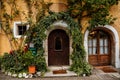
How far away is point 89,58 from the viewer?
15.1m

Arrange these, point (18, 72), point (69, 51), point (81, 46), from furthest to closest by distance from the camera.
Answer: point (69, 51), point (81, 46), point (18, 72)

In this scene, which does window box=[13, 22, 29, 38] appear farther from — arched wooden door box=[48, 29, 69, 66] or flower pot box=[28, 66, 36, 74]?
flower pot box=[28, 66, 36, 74]

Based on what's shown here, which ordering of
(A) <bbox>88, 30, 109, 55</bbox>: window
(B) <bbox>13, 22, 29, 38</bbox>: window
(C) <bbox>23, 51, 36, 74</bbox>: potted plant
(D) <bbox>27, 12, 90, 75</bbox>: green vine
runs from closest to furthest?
(C) <bbox>23, 51, 36, 74</bbox>: potted plant < (D) <bbox>27, 12, 90, 75</bbox>: green vine < (B) <bbox>13, 22, 29, 38</bbox>: window < (A) <bbox>88, 30, 109, 55</bbox>: window

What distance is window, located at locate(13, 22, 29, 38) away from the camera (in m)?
14.1

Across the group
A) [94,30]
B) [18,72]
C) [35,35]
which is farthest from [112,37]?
[18,72]

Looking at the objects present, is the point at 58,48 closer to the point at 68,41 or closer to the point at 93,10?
the point at 68,41

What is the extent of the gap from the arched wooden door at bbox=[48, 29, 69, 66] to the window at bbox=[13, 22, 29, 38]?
150 cm

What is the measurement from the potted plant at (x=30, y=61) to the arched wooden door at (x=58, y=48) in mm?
2138

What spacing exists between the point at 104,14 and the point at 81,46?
2228 mm

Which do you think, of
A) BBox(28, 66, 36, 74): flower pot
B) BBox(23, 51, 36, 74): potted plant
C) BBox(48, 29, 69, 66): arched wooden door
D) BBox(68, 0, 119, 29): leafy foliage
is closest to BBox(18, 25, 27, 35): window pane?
BBox(48, 29, 69, 66): arched wooden door

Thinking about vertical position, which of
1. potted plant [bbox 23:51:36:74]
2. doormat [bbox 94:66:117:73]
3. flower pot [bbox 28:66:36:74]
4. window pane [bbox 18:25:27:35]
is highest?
window pane [bbox 18:25:27:35]

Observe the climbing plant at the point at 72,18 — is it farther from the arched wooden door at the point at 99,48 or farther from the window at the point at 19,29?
the arched wooden door at the point at 99,48

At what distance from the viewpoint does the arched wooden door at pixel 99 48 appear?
49.6ft

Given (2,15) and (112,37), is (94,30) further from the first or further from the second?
(2,15)
